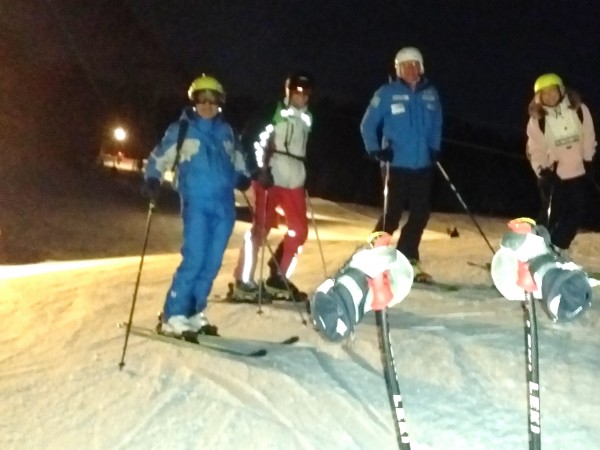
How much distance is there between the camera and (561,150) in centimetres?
798

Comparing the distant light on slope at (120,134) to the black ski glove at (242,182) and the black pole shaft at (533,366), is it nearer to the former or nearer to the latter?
the black ski glove at (242,182)

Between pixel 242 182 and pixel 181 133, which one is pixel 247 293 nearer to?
pixel 242 182

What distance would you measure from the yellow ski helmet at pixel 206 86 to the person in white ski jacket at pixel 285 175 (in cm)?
83

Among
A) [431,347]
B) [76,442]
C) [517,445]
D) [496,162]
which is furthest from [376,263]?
[496,162]

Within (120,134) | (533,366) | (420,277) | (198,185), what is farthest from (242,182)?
(120,134)

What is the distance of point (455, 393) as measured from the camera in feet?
17.1

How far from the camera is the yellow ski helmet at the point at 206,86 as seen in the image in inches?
252

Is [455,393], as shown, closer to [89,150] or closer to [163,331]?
[163,331]

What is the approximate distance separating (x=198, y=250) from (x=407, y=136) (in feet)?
7.49

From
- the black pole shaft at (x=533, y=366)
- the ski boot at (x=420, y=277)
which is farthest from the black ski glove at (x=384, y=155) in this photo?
the black pole shaft at (x=533, y=366)

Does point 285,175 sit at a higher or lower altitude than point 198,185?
higher

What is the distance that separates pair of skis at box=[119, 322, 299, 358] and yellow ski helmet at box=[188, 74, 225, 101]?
166 centimetres

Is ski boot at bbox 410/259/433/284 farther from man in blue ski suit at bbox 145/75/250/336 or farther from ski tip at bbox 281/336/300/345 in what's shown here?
man in blue ski suit at bbox 145/75/250/336

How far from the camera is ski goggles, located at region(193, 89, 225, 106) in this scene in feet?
21.0
